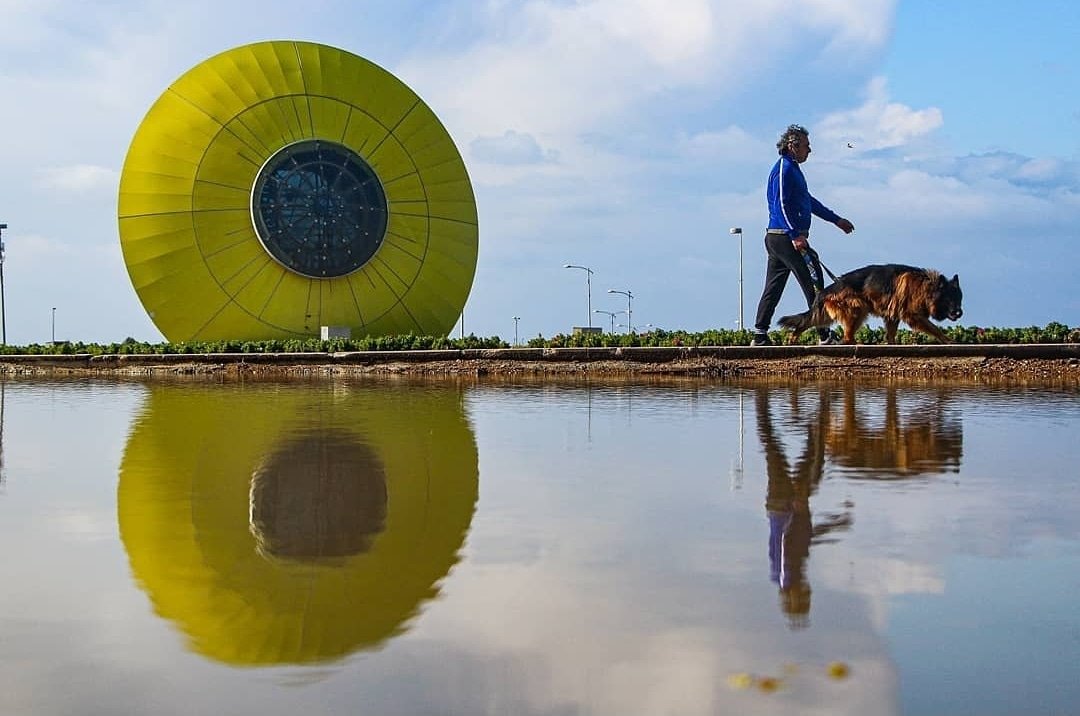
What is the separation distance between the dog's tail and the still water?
897 centimetres

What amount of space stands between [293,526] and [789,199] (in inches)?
560

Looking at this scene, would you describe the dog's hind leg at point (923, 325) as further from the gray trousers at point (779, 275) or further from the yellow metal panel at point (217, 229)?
the yellow metal panel at point (217, 229)

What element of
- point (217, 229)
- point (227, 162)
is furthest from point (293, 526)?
point (227, 162)

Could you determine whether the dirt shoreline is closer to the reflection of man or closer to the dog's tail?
the dog's tail

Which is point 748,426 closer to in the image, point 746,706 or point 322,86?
point 746,706

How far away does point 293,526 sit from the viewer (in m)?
4.94

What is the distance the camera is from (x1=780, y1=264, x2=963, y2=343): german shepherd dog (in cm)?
1598

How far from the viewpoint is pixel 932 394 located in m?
12.6

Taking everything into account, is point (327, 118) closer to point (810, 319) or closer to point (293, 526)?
point (810, 319)

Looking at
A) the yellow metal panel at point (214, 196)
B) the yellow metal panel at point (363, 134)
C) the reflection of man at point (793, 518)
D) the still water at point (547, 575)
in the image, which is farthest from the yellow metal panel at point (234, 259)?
the reflection of man at point (793, 518)

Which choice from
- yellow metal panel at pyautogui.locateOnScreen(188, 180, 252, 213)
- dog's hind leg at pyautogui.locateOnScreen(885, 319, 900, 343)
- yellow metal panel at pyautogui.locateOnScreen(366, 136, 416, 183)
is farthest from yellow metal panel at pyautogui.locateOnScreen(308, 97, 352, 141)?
dog's hind leg at pyautogui.locateOnScreen(885, 319, 900, 343)

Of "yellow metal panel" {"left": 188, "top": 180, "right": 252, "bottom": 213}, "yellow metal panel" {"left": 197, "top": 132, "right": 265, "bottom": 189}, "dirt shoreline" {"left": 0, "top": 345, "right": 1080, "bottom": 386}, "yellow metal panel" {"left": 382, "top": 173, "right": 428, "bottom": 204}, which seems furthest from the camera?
"yellow metal panel" {"left": 382, "top": 173, "right": 428, "bottom": 204}

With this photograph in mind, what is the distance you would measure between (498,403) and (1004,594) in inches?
350

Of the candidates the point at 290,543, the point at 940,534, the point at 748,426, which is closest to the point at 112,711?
the point at 290,543
